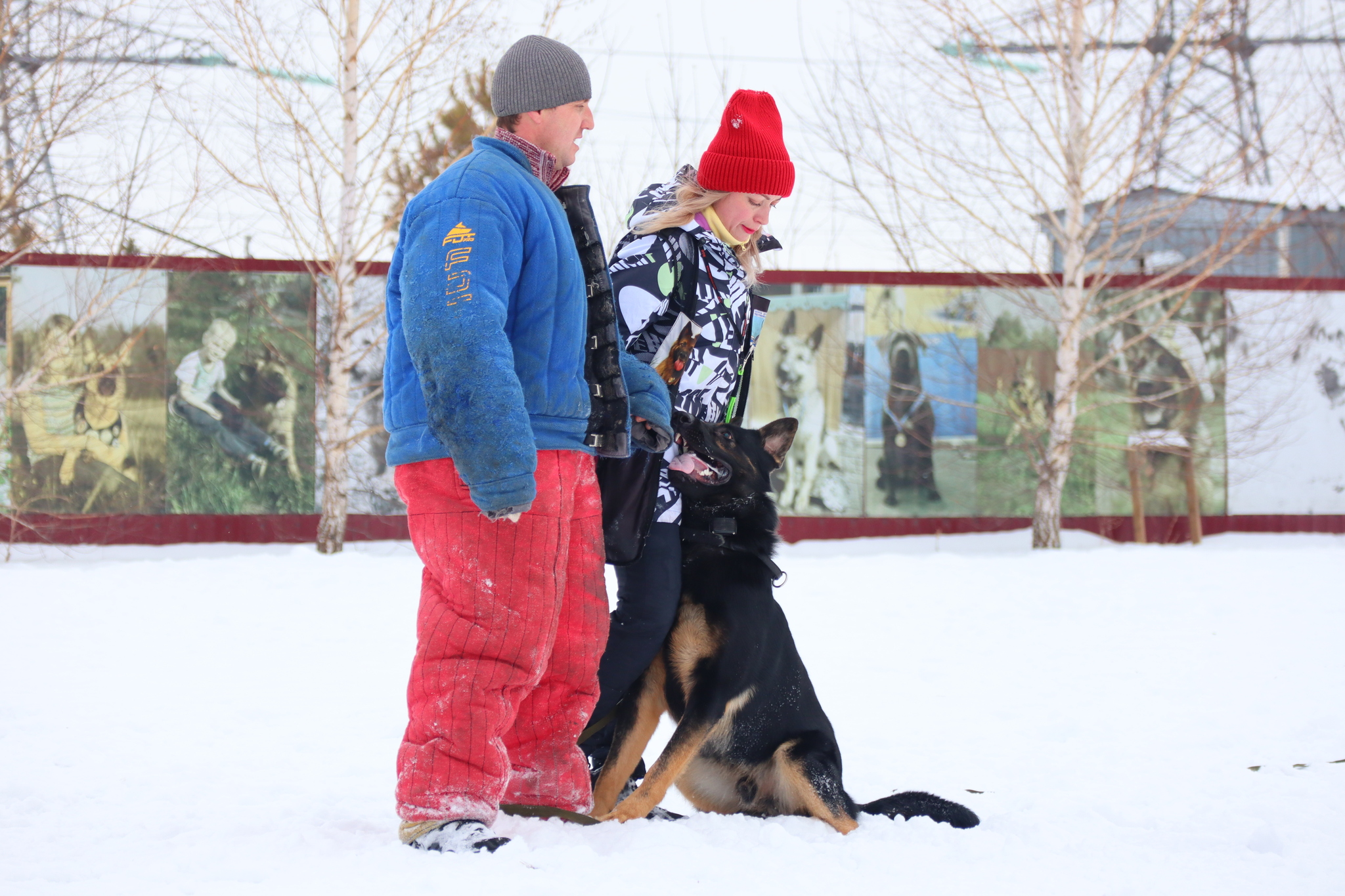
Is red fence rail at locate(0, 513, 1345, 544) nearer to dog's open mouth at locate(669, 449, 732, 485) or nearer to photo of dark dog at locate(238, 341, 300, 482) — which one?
photo of dark dog at locate(238, 341, 300, 482)

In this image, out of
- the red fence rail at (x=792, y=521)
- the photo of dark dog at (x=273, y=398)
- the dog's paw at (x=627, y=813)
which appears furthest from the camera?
the photo of dark dog at (x=273, y=398)

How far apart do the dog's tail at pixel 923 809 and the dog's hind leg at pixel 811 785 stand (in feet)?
0.34

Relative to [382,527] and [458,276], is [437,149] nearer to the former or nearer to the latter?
[382,527]

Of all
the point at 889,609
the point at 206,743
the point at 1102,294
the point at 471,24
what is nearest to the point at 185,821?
the point at 206,743

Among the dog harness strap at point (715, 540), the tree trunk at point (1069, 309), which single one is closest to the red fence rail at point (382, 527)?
the tree trunk at point (1069, 309)

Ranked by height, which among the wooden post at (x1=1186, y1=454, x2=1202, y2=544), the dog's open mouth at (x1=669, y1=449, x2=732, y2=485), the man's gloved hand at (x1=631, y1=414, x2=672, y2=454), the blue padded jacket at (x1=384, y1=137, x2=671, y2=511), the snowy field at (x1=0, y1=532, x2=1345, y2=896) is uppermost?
the blue padded jacket at (x1=384, y1=137, x2=671, y2=511)

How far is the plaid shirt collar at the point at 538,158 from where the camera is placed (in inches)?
87.7

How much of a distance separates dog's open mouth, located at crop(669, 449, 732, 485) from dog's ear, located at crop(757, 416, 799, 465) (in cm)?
24

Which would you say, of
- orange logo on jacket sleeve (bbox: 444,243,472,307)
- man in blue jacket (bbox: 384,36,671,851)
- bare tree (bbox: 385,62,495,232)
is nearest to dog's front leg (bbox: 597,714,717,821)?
man in blue jacket (bbox: 384,36,671,851)

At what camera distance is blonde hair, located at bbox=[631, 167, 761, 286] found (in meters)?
2.53

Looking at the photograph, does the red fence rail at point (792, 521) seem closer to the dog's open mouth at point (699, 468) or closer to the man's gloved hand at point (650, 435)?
the dog's open mouth at point (699, 468)

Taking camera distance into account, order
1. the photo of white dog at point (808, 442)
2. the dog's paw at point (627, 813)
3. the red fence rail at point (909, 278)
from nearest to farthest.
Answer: the dog's paw at point (627, 813)
the red fence rail at point (909, 278)
the photo of white dog at point (808, 442)

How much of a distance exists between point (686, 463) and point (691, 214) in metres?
0.68

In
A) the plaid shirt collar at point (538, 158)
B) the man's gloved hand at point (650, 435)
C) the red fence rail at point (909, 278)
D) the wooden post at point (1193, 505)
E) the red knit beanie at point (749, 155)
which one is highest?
the red fence rail at point (909, 278)
